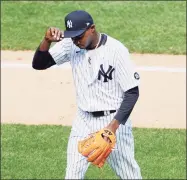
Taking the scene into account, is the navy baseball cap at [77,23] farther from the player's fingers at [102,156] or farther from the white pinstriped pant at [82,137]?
the player's fingers at [102,156]

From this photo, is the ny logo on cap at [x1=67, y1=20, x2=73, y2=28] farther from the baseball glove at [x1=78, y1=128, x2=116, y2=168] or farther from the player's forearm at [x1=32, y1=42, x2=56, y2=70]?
the baseball glove at [x1=78, y1=128, x2=116, y2=168]

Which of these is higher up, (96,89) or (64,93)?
(96,89)

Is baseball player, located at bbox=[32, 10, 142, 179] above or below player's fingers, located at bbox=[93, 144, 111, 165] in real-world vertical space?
above

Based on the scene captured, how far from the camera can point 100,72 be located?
6.45 metres

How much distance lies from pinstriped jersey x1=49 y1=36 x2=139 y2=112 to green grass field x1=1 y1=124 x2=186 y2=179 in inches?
77.2

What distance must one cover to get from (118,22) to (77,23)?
24.7 feet

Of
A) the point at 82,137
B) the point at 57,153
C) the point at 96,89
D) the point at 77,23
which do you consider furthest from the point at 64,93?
the point at 77,23

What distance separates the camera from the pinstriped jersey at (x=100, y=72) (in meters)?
6.42

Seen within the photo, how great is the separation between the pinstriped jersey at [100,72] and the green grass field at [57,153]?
6.44 ft

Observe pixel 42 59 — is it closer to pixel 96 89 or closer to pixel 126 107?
pixel 96 89

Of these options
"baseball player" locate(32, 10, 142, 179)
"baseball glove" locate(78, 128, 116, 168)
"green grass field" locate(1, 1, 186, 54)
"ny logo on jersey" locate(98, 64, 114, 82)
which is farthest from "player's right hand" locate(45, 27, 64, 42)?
"green grass field" locate(1, 1, 186, 54)

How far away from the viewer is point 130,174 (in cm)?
690

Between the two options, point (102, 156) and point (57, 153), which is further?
point (57, 153)

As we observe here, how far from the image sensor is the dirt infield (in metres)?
10.0
